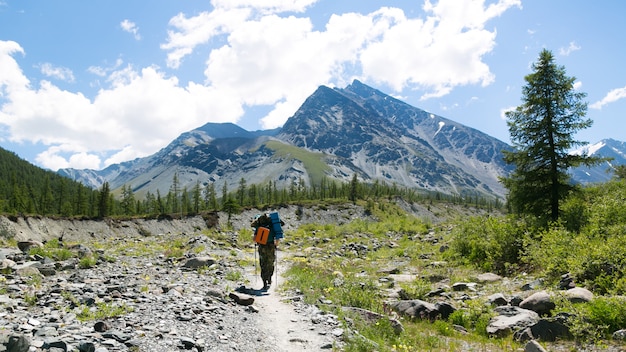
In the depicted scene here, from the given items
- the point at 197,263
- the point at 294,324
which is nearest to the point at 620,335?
the point at 294,324

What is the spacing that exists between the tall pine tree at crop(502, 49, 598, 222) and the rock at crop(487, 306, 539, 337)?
1321cm

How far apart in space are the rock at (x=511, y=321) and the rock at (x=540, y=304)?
297 mm

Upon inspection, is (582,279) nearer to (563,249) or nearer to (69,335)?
(563,249)

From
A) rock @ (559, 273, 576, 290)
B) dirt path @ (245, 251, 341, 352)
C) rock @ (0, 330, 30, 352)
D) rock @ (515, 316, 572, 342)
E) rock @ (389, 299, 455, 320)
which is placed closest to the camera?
rock @ (0, 330, 30, 352)

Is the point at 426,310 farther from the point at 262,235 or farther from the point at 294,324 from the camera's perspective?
the point at 262,235

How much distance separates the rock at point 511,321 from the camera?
891cm

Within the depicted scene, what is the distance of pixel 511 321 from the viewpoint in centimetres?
916

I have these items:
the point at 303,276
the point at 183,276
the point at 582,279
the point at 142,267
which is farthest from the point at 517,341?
the point at 142,267

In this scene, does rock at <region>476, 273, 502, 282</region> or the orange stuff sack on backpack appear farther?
rock at <region>476, 273, 502, 282</region>

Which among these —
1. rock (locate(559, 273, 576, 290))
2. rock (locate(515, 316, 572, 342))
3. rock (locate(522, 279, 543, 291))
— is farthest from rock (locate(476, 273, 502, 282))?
rock (locate(515, 316, 572, 342))

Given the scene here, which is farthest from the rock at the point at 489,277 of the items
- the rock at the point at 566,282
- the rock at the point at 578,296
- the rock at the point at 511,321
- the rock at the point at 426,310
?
the rock at the point at 511,321

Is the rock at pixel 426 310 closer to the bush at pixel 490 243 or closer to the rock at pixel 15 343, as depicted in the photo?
the bush at pixel 490 243

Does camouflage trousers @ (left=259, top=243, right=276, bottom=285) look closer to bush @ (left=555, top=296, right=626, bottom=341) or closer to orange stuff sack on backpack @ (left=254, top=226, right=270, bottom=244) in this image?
orange stuff sack on backpack @ (left=254, top=226, right=270, bottom=244)

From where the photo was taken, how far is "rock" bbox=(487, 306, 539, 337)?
8914 millimetres
